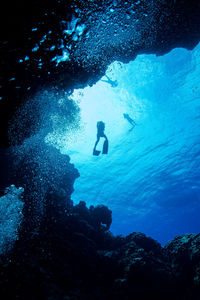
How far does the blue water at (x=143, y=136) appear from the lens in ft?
43.2

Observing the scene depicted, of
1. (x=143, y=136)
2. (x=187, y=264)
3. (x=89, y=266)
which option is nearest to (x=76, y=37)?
(x=89, y=266)

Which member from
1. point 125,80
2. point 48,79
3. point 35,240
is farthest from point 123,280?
point 125,80

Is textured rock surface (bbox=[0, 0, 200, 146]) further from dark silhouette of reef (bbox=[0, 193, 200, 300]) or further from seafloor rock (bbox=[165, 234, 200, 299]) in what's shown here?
seafloor rock (bbox=[165, 234, 200, 299])

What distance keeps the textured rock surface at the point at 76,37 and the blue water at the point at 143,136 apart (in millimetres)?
3919

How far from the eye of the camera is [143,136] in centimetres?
1998

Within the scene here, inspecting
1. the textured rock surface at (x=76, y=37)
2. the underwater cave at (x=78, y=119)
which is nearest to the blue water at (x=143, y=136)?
the underwater cave at (x=78, y=119)

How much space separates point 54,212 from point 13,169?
3.41m

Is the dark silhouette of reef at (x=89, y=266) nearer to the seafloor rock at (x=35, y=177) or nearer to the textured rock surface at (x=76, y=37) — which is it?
the seafloor rock at (x=35, y=177)

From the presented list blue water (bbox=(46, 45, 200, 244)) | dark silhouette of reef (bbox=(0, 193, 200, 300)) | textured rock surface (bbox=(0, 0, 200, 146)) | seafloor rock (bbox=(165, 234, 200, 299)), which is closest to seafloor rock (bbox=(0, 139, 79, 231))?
dark silhouette of reef (bbox=(0, 193, 200, 300))

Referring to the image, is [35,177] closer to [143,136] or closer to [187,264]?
[187,264]

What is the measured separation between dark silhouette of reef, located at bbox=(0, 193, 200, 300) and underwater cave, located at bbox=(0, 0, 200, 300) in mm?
37

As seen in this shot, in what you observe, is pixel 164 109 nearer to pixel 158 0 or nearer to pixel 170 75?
pixel 170 75

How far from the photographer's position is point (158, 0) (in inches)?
221

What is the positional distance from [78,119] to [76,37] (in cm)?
652
